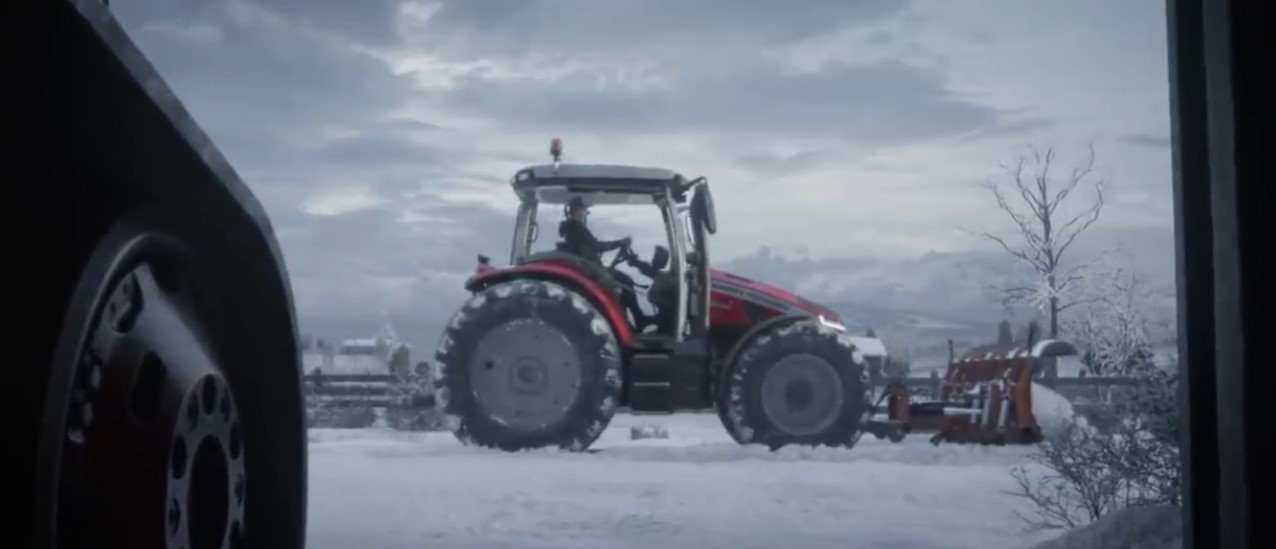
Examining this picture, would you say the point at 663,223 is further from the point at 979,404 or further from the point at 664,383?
the point at 979,404

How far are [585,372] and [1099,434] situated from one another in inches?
49.0

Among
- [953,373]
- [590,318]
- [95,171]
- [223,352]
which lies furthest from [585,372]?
[95,171]

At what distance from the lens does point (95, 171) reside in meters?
0.87

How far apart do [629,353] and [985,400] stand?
2.67 feet

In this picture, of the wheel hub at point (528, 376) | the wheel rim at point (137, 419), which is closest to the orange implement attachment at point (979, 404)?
the wheel hub at point (528, 376)

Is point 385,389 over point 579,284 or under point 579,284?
under

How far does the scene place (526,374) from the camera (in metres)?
3.20

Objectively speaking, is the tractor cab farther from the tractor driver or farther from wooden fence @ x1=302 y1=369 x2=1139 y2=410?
wooden fence @ x1=302 y1=369 x2=1139 y2=410

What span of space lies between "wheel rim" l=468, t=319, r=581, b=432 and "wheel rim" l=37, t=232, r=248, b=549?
181 centimetres

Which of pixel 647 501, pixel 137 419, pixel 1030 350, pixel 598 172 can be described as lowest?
pixel 647 501

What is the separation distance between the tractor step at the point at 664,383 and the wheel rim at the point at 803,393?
0.59 feet

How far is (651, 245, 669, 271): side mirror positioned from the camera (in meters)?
2.98

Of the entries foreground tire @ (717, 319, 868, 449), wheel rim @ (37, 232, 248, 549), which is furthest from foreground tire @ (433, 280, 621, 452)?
wheel rim @ (37, 232, 248, 549)

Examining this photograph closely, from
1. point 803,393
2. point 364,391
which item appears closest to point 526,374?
point 803,393
